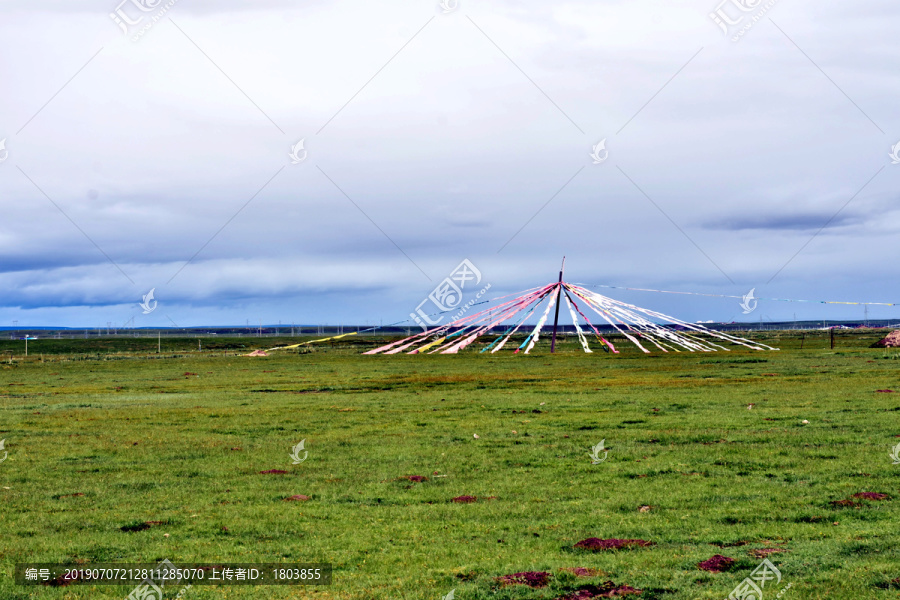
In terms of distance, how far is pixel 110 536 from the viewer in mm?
11773

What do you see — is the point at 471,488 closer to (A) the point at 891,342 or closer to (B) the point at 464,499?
(B) the point at 464,499

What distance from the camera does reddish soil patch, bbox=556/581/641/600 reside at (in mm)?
8773

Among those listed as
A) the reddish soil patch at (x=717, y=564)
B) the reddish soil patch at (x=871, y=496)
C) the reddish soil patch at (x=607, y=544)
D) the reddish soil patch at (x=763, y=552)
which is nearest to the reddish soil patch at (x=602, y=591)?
the reddish soil patch at (x=717, y=564)

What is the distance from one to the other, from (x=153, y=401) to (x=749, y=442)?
25.0 meters

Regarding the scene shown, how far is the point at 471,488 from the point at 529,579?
18.3 feet

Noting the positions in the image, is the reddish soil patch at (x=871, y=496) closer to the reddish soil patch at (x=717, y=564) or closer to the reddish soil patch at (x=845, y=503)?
the reddish soil patch at (x=845, y=503)

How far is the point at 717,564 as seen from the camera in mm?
9711

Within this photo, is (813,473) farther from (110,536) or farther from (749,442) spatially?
(110,536)

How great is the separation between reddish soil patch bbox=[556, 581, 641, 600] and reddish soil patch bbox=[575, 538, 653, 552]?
1.59 metres

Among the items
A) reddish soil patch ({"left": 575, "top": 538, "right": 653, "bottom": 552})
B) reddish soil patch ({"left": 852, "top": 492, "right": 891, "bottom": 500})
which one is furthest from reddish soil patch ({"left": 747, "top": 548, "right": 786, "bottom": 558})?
reddish soil patch ({"left": 852, "top": 492, "right": 891, "bottom": 500})

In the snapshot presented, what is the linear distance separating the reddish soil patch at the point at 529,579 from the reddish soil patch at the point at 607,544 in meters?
1.41

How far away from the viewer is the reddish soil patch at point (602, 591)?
8773 millimetres

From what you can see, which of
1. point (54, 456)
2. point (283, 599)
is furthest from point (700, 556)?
point (54, 456)

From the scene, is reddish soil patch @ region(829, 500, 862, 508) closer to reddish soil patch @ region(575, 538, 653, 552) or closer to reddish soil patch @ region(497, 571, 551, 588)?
reddish soil patch @ region(575, 538, 653, 552)
